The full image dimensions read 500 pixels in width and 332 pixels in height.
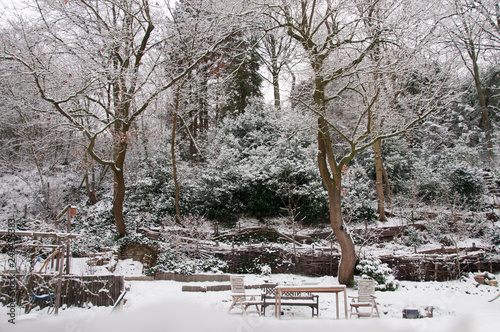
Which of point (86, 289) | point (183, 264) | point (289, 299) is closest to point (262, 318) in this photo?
point (289, 299)

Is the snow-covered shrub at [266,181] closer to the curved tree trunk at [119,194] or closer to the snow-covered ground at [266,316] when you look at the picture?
the curved tree trunk at [119,194]

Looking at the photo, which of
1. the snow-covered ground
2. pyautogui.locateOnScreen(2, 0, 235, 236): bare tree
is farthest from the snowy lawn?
pyautogui.locateOnScreen(2, 0, 235, 236): bare tree

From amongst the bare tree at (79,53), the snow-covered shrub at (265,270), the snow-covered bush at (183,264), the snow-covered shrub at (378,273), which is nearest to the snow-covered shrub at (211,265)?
the snow-covered bush at (183,264)

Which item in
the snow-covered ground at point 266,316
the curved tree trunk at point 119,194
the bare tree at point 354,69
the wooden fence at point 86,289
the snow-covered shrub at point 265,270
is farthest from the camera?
the curved tree trunk at point 119,194

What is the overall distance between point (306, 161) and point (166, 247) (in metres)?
6.62

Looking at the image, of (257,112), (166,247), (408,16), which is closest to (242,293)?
(166,247)

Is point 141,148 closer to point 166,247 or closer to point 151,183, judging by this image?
point 151,183

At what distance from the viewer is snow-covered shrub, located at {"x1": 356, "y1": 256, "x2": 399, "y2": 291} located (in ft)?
27.0

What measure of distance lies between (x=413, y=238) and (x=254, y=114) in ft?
30.4

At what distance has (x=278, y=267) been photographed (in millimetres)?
10211

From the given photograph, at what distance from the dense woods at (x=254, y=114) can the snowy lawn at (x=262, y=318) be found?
6.29ft

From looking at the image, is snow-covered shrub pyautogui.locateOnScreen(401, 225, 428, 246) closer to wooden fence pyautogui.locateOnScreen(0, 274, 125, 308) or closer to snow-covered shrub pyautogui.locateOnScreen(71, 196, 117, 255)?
wooden fence pyautogui.locateOnScreen(0, 274, 125, 308)

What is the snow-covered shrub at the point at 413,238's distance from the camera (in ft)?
35.8

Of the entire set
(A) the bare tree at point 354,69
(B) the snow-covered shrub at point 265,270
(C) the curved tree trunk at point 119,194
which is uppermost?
(A) the bare tree at point 354,69
